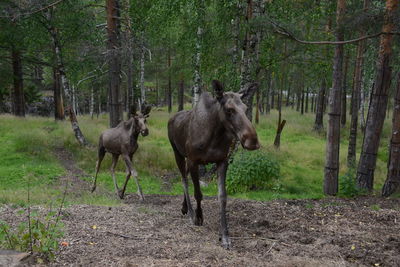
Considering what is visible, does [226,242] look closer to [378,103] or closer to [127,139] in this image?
[127,139]

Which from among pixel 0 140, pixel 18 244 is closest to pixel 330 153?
pixel 18 244

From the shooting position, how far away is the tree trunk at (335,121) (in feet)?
30.1

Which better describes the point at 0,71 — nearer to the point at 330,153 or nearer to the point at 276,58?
the point at 276,58

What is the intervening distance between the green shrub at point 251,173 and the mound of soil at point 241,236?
3573mm

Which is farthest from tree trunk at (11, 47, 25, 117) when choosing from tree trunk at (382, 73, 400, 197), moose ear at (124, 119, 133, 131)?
tree trunk at (382, 73, 400, 197)

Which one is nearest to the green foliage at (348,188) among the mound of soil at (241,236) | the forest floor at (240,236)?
the forest floor at (240,236)

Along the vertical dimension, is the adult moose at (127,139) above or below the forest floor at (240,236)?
above

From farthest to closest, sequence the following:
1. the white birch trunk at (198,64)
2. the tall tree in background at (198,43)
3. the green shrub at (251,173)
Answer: the white birch trunk at (198,64), the tall tree in background at (198,43), the green shrub at (251,173)

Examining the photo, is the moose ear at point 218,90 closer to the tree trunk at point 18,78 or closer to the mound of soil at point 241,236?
the mound of soil at point 241,236

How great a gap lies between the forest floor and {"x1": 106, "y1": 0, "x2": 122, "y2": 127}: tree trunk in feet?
24.4

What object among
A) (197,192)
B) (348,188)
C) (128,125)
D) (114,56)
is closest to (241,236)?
(197,192)

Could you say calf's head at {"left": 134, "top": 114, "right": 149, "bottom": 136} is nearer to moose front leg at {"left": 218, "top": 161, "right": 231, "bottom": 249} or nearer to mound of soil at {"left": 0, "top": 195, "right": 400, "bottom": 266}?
mound of soil at {"left": 0, "top": 195, "right": 400, "bottom": 266}

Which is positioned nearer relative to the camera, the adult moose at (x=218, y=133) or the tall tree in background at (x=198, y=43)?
the adult moose at (x=218, y=133)

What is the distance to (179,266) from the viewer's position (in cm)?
372
